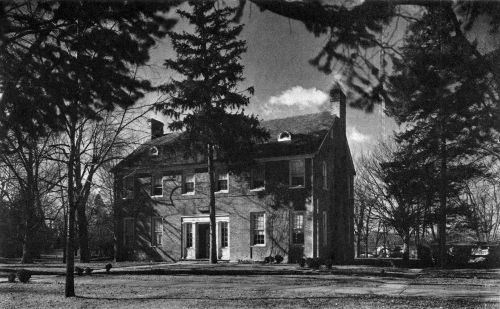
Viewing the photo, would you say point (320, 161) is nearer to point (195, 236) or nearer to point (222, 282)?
point (195, 236)

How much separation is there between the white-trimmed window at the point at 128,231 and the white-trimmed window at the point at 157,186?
8.34 ft

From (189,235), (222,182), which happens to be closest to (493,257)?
(222,182)

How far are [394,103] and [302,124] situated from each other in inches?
856

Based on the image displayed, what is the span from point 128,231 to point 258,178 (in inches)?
398

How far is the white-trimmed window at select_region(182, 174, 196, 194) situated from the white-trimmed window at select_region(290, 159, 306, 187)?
20.9 feet

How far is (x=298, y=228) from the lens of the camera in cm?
2622

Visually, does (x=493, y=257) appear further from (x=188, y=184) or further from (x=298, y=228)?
(x=188, y=184)

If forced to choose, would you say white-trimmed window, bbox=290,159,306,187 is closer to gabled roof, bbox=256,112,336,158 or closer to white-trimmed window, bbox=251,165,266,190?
gabled roof, bbox=256,112,336,158

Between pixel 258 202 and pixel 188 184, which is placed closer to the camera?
pixel 258 202

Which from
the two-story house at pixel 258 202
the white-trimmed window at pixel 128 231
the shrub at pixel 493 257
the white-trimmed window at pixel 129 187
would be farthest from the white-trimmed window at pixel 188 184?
the shrub at pixel 493 257

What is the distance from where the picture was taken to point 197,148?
25094mm

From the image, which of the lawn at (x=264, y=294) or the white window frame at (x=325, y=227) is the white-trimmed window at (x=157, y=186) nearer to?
the white window frame at (x=325, y=227)

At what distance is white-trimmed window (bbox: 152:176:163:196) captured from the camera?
31234mm

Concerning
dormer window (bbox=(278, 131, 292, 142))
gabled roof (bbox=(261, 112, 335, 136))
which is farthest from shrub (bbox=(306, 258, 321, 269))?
gabled roof (bbox=(261, 112, 335, 136))
